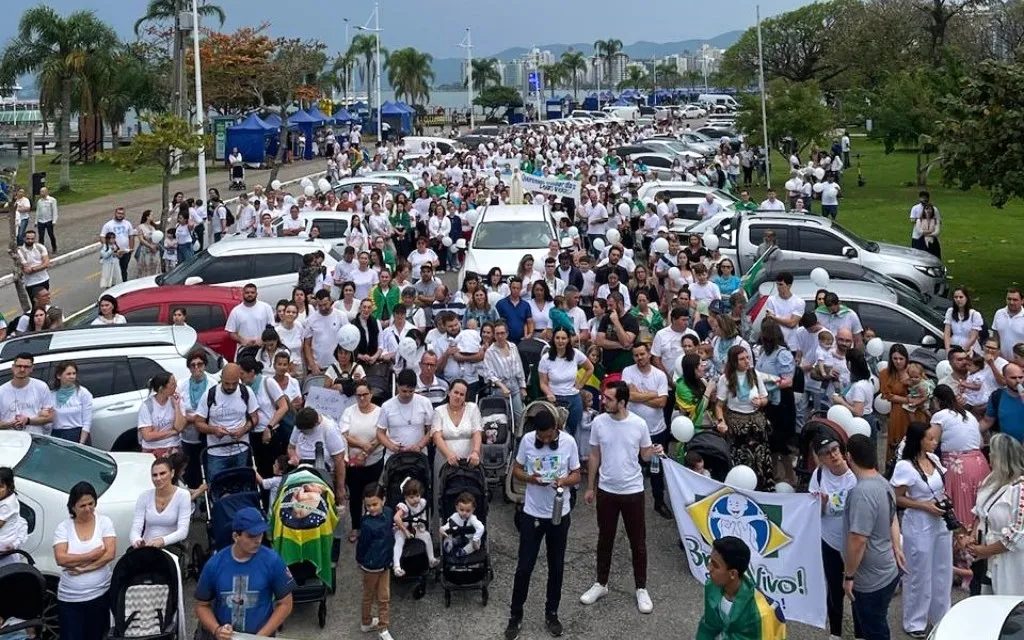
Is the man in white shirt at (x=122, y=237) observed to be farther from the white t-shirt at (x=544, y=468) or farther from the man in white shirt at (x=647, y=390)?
the white t-shirt at (x=544, y=468)

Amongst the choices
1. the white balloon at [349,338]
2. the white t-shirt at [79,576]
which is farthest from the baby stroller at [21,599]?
the white balloon at [349,338]

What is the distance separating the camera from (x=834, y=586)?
24.2 feet

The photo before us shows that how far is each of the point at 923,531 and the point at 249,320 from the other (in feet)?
25.7

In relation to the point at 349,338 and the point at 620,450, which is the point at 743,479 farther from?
the point at 349,338

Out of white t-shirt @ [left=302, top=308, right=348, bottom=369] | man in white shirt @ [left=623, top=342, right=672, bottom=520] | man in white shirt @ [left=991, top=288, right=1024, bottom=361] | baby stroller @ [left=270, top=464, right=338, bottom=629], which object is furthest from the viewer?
white t-shirt @ [left=302, top=308, right=348, bottom=369]

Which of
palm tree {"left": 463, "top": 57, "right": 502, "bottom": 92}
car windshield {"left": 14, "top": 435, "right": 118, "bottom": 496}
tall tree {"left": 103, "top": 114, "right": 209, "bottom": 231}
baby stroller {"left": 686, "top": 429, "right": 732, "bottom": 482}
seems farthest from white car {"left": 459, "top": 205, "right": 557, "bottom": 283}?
palm tree {"left": 463, "top": 57, "right": 502, "bottom": 92}

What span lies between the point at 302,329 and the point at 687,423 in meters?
5.09

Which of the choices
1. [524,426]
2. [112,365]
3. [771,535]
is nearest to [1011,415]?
[771,535]

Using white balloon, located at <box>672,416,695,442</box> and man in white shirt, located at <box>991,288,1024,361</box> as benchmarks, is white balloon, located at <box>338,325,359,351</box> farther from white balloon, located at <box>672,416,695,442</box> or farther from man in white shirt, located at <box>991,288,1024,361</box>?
man in white shirt, located at <box>991,288,1024,361</box>

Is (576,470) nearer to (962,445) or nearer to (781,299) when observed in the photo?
(962,445)

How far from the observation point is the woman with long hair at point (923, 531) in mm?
7375

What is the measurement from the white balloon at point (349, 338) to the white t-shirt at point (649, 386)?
130 inches

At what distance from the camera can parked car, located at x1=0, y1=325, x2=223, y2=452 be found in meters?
10.2

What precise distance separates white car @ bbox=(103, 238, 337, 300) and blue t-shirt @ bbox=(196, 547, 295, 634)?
10044mm
